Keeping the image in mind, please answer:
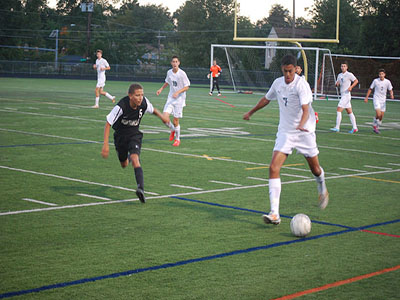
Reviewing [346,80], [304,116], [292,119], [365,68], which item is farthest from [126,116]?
[365,68]

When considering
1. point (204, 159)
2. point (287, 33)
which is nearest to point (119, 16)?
point (287, 33)

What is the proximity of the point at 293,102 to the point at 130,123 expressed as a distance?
257 centimetres

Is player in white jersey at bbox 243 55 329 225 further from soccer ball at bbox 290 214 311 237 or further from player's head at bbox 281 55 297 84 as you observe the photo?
soccer ball at bbox 290 214 311 237

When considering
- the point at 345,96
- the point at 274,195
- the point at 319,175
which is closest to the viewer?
the point at 274,195

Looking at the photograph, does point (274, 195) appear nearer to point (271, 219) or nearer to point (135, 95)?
point (271, 219)

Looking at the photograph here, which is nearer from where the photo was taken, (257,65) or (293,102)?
(293,102)

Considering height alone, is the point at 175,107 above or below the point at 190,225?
above

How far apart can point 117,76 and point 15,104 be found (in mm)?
43471

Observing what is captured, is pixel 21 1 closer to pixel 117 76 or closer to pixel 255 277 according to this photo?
pixel 117 76

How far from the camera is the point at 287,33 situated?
32.5 metres

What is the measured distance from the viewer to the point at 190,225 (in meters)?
7.83

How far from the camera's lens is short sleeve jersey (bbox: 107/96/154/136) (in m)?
9.06

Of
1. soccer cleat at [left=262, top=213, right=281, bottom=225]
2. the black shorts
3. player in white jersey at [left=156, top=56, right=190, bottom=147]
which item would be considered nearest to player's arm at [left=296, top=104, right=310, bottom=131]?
soccer cleat at [left=262, top=213, right=281, bottom=225]

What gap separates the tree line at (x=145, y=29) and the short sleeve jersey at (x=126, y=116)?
33525mm
